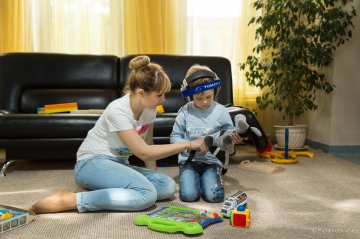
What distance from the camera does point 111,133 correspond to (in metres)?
1.89

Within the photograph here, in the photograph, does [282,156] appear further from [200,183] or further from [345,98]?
[200,183]

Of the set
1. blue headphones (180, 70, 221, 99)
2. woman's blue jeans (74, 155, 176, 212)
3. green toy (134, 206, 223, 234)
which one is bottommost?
green toy (134, 206, 223, 234)

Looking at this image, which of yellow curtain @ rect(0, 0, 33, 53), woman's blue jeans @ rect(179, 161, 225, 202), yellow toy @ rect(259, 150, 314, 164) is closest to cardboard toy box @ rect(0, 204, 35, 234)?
woman's blue jeans @ rect(179, 161, 225, 202)

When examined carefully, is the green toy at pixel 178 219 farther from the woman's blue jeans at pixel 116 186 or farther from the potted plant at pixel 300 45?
the potted plant at pixel 300 45

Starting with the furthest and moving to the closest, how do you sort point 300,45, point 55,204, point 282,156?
point 300,45 < point 282,156 < point 55,204

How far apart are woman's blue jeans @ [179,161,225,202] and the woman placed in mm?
74

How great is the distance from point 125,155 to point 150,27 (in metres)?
→ 2.27

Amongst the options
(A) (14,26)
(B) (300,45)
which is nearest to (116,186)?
(B) (300,45)

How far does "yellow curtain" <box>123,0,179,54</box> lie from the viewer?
3.90m

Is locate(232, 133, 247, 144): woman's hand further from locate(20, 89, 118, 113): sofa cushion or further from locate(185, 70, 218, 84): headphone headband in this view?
locate(20, 89, 118, 113): sofa cushion

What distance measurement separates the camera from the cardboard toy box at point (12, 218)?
58.9 inches

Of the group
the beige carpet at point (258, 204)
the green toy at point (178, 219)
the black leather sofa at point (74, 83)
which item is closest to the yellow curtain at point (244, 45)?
the black leather sofa at point (74, 83)

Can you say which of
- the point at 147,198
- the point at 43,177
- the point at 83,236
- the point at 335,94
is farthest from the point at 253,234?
the point at 335,94

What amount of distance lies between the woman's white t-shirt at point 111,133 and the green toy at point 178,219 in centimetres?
38
